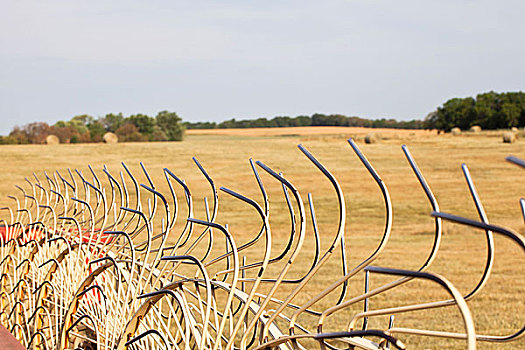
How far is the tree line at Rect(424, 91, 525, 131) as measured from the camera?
4022 cm

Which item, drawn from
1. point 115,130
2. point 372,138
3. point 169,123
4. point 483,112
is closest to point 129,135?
point 115,130

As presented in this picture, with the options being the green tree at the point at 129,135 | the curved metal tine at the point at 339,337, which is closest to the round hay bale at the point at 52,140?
the green tree at the point at 129,135

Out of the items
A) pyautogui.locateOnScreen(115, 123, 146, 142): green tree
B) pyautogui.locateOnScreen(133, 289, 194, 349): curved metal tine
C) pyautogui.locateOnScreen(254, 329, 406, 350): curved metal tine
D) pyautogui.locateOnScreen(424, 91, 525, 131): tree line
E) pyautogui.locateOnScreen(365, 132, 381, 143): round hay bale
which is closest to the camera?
pyautogui.locateOnScreen(254, 329, 406, 350): curved metal tine

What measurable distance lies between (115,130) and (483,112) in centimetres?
2613

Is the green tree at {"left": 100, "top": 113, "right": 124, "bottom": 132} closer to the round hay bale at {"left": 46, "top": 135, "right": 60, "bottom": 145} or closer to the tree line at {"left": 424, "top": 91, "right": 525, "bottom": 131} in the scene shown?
the round hay bale at {"left": 46, "top": 135, "right": 60, "bottom": 145}

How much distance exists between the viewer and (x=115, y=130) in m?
31.8

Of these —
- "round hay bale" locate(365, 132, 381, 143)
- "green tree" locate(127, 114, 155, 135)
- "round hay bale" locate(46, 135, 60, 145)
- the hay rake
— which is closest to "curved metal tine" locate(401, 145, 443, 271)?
the hay rake

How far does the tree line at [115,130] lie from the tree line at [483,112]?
1892 cm

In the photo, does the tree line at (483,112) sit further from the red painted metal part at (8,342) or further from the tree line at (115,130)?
the red painted metal part at (8,342)

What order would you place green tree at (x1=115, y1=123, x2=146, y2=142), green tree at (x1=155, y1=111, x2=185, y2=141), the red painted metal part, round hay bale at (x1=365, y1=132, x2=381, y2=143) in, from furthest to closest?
green tree at (x1=155, y1=111, x2=185, y2=141) → green tree at (x1=115, y1=123, x2=146, y2=142) → round hay bale at (x1=365, y1=132, x2=381, y2=143) → the red painted metal part

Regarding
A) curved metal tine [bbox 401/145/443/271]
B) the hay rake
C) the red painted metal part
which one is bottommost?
the red painted metal part

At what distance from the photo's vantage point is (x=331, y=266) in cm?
706

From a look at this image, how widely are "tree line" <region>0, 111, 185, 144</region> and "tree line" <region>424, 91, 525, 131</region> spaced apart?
18.9 metres

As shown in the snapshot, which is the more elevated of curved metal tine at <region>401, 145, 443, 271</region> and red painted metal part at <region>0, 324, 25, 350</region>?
curved metal tine at <region>401, 145, 443, 271</region>
